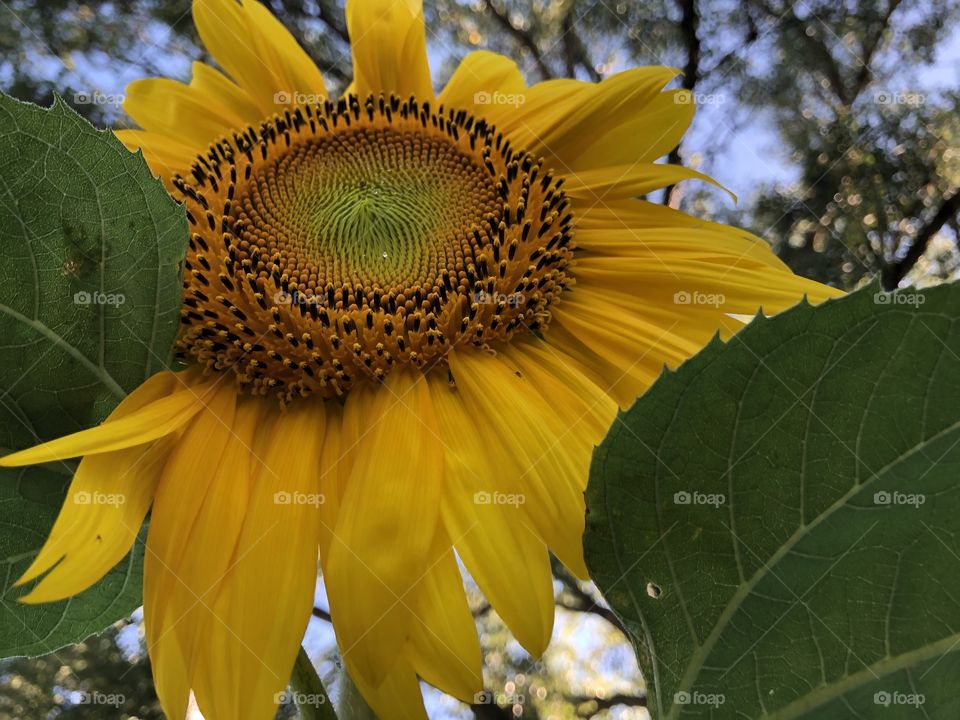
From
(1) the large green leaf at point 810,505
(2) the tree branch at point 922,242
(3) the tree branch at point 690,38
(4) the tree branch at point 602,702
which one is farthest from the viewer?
(3) the tree branch at point 690,38

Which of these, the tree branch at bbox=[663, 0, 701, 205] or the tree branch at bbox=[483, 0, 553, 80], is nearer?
the tree branch at bbox=[663, 0, 701, 205]

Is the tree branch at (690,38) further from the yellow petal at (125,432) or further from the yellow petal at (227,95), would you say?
the yellow petal at (125,432)

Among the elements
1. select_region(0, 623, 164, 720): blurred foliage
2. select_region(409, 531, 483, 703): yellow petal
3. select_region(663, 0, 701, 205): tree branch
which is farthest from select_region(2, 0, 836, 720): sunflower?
select_region(663, 0, 701, 205): tree branch

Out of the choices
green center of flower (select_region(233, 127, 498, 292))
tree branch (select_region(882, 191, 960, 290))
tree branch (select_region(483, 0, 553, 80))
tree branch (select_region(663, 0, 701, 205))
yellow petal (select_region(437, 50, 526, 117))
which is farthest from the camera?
tree branch (select_region(483, 0, 553, 80))

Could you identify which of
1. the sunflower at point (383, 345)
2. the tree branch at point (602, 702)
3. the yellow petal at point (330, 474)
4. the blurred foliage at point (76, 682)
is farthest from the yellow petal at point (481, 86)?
the tree branch at point (602, 702)

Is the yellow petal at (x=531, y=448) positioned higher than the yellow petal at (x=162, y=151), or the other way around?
the yellow petal at (x=162, y=151)

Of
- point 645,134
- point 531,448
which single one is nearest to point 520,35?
point 645,134

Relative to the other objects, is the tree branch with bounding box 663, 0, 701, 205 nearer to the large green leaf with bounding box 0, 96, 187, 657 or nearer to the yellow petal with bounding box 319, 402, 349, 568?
the yellow petal with bounding box 319, 402, 349, 568

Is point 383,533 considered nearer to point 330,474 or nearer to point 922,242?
point 330,474
